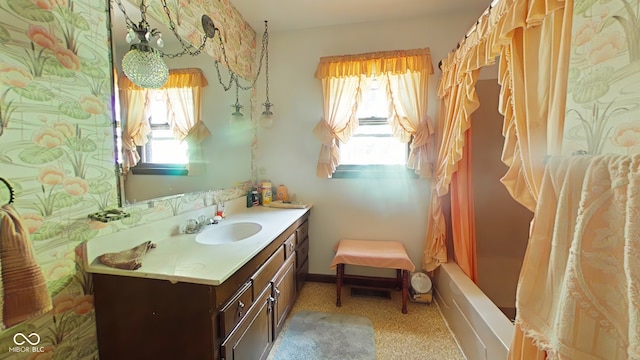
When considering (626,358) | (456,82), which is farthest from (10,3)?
(456,82)

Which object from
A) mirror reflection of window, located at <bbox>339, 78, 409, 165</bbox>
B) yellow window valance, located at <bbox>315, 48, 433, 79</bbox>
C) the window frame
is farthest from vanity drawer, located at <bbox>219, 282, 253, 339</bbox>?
yellow window valance, located at <bbox>315, 48, 433, 79</bbox>

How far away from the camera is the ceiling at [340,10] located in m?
2.02

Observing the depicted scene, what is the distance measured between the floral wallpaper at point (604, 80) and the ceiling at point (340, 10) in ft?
5.22

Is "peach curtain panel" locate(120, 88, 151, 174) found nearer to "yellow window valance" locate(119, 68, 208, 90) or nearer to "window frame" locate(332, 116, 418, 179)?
"yellow window valance" locate(119, 68, 208, 90)

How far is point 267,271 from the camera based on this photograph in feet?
4.75

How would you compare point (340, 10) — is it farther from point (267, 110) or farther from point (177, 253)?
point (177, 253)

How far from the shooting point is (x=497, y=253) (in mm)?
2227

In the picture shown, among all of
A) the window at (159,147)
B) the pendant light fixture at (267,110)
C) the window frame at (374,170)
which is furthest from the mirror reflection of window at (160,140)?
the window frame at (374,170)

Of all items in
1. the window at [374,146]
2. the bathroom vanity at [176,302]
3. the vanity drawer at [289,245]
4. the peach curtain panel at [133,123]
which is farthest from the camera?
the window at [374,146]

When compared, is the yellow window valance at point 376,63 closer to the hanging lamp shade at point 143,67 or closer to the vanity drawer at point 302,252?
the hanging lamp shade at point 143,67

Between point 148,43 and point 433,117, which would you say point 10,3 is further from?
point 433,117

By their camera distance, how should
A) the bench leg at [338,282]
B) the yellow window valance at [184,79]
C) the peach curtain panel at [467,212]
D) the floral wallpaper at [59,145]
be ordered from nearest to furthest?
the floral wallpaper at [59,145], the yellow window valance at [184,79], the peach curtain panel at [467,212], the bench leg at [338,282]

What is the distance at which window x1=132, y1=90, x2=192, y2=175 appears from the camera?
138cm

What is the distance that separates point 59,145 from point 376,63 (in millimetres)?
2272
